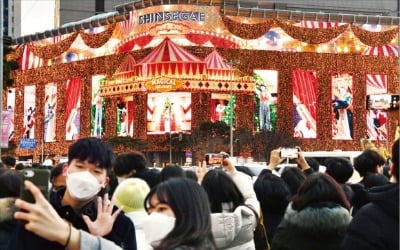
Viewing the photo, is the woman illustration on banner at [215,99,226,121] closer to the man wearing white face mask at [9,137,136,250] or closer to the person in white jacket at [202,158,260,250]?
the person in white jacket at [202,158,260,250]

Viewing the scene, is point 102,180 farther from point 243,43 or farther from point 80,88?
point 80,88

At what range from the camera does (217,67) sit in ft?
205

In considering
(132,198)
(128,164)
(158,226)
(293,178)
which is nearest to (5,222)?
(132,198)

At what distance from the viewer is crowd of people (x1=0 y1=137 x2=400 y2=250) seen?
3059 mm

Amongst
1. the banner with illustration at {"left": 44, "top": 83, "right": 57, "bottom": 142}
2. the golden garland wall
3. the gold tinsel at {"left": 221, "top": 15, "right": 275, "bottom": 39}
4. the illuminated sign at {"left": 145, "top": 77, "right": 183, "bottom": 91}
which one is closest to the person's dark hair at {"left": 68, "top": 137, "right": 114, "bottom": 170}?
the illuminated sign at {"left": 145, "top": 77, "right": 183, "bottom": 91}

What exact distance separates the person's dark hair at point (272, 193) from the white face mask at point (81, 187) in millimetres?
3294

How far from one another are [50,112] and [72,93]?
358 centimetres

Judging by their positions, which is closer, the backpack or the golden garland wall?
the backpack

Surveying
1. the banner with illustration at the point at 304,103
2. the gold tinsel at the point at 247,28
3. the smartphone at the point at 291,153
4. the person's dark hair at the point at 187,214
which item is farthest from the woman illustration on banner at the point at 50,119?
the person's dark hair at the point at 187,214

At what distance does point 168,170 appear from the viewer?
6.81 m

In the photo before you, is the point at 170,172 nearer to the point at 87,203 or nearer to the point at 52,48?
the point at 87,203

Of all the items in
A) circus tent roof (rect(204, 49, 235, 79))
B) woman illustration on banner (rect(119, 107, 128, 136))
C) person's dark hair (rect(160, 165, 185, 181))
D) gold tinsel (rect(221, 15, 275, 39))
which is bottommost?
person's dark hair (rect(160, 165, 185, 181))

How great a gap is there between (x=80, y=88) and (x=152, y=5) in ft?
33.8

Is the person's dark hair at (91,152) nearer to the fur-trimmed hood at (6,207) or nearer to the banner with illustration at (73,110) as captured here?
the fur-trimmed hood at (6,207)
